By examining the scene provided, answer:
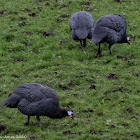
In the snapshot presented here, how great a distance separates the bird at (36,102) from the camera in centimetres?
935

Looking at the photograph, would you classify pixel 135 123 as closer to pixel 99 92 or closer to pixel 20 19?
pixel 99 92

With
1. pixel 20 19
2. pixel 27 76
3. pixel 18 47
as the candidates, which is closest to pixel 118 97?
pixel 27 76

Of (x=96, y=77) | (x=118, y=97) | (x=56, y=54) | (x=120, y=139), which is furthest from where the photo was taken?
(x=56, y=54)

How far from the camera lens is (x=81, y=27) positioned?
14172 mm

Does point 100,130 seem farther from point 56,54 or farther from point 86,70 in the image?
point 56,54

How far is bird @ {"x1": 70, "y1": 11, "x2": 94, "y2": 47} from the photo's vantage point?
1399 centimetres

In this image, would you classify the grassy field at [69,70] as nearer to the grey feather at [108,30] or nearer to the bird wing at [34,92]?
the grey feather at [108,30]

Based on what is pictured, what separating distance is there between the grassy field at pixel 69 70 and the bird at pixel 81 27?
0.46 meters

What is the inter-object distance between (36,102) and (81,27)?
17.9 feet

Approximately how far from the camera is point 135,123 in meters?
9.65

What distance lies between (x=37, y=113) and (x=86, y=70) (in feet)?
12.4

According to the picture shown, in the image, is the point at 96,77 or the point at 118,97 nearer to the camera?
the point at 118,97

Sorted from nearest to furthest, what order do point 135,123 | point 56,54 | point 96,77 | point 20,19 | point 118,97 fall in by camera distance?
point 135,123, point 118,97, point 96,77, point 56,54, point 20,19

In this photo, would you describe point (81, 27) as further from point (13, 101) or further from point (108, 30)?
point (13, 101)
